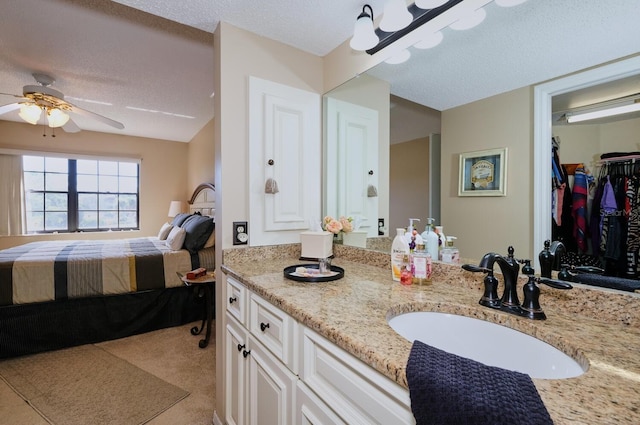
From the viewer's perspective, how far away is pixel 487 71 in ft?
3.86

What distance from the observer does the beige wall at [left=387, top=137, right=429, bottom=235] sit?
1407mm

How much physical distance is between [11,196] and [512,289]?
6511 millimetres

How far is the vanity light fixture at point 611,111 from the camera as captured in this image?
0.78m

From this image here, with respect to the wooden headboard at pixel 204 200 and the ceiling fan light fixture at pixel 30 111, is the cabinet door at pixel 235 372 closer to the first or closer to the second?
the wooden headboard at pixel 204 200

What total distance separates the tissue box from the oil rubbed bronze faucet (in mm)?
807

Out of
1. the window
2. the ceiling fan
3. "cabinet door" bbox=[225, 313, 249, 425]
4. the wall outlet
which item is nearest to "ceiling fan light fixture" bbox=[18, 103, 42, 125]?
the ceiling fan

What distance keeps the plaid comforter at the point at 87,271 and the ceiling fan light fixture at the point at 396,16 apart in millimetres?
2740

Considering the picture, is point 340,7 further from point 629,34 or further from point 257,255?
point 257,255

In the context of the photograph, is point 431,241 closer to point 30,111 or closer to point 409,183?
point 409,183

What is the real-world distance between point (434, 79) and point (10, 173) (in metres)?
6.18

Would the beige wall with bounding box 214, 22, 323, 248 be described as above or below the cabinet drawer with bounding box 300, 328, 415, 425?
above

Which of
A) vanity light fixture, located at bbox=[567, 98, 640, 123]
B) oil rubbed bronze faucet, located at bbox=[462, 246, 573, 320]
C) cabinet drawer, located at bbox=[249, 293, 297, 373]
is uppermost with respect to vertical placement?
vanity light fixture, located at bbox=[567, 98, 640, 123]

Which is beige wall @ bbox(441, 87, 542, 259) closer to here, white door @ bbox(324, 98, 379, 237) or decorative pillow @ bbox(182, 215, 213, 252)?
white door @ bbox(324, 98, 379, 237)

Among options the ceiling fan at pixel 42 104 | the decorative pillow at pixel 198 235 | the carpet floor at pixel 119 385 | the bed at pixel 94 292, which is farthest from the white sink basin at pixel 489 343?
the ceiling fan at pixel 42 104
